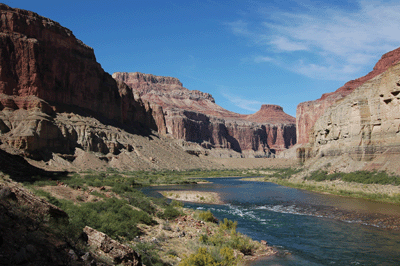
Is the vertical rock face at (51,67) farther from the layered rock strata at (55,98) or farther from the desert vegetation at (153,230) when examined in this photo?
the desert vegetation at (153,230)

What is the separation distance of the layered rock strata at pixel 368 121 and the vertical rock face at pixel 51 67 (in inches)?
2397

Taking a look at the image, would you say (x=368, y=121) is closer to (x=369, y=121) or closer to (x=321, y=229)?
(x=369, y=121)

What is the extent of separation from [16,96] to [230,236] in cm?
6695

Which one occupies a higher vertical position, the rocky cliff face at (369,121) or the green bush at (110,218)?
the rocky cliff face at (369,121)

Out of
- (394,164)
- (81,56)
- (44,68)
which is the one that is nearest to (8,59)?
(44,68)

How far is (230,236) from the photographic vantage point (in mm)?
17172

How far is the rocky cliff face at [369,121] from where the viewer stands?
125ft

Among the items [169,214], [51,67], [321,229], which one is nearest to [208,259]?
[169,214]

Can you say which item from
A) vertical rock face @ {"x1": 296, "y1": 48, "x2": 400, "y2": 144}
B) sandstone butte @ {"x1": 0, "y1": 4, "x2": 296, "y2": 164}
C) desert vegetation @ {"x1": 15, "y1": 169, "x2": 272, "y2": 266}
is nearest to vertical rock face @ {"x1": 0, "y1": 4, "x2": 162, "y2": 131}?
sandstone butte @ {"x1": 0, "y1": 4, "x2": 296, "y2": 164}

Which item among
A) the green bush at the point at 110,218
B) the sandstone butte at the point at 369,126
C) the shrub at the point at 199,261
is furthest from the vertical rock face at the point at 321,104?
the shrub at the point at 199,261

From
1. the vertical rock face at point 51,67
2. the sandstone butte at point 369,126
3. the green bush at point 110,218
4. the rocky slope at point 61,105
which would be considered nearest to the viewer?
the green bush at point 110,218

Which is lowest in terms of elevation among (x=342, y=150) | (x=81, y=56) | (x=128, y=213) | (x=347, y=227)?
(x=347, y=227)

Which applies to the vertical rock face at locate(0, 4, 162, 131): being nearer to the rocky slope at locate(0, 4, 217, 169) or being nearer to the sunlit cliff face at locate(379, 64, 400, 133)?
the rocky slope at locate(0, 4, 217, 169)

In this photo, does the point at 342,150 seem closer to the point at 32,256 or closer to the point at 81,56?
the point at 32,256
